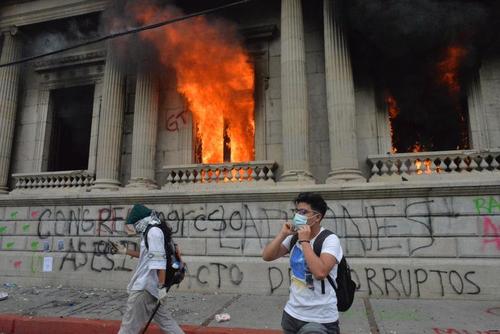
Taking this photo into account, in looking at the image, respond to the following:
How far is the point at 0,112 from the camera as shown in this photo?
1134 cm

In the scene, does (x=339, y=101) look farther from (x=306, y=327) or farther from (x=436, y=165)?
(x=306, y=327)

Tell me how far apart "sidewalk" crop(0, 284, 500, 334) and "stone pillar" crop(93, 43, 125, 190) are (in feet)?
10.8

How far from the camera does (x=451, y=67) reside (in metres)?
9.06

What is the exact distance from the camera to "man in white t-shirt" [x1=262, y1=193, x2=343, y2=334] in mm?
2477

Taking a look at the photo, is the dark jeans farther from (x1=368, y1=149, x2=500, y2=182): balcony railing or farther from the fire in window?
the fire in window

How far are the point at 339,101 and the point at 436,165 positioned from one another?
2.60 meters

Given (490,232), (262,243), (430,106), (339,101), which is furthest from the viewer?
(430,106)

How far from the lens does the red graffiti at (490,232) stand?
23.1 ft

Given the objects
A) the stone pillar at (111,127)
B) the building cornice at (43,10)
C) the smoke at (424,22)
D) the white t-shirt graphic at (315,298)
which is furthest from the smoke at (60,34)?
the white t-shirt graphic at (315,298)

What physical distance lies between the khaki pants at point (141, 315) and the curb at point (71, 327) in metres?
1.21

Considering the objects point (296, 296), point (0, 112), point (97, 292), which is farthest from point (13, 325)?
point (0, 112)

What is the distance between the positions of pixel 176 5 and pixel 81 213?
6.45m

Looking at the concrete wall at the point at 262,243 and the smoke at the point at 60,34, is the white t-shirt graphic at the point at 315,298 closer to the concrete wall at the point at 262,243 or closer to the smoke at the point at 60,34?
the concrete wall at the point at 262,243

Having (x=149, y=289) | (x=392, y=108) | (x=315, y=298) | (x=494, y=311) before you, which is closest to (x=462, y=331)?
(x=494, y=311)
